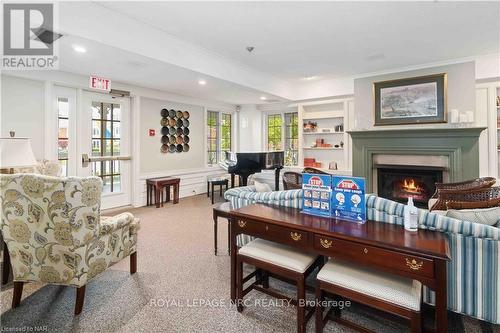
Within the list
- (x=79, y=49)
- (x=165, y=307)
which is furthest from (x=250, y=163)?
(x=165, y=307)

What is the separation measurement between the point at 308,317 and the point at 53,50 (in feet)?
13.9

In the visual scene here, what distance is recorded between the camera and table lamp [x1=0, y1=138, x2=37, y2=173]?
2.52 meters

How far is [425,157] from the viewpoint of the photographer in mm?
4891

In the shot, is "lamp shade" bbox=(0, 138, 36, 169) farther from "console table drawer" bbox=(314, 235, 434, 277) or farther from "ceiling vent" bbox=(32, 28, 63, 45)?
"console table drawer" bbox=(314, 235, 434, 277)

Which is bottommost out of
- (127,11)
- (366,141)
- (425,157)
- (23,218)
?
(23,218)

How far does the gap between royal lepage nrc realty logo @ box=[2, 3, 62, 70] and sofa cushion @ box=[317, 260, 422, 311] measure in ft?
11.3

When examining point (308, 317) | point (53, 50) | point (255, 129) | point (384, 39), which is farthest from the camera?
point (255, 129)

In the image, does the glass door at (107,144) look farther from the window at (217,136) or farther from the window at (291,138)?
the window at (291,138)

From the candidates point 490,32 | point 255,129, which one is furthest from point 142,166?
point 490,32

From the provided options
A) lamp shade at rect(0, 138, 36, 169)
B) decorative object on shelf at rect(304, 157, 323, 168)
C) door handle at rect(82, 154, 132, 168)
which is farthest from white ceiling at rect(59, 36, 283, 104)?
decorative object on shelf at rect(304, 157, 323, 168)

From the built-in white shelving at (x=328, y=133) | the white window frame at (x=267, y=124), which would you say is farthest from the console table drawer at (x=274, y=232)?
the white window frame at (x=267, y=124)

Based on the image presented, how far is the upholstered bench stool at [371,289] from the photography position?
1.45 meters

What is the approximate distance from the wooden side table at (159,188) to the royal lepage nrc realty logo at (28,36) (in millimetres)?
2623

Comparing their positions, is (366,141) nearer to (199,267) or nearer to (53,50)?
(199,267)
